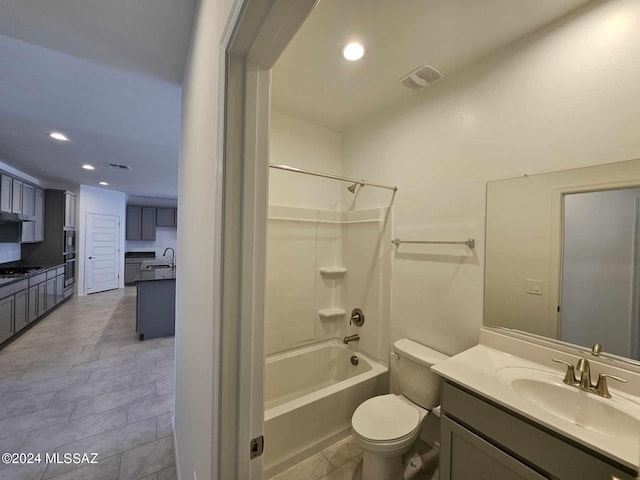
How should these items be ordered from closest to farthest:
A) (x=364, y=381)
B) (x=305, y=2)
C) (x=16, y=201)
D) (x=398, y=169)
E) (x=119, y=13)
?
(x=305, y=2) → (x=119, y=13) → (x=364, y=381) → (x=398, y=169) → (x=16, y=201)

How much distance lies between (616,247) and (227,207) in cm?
174

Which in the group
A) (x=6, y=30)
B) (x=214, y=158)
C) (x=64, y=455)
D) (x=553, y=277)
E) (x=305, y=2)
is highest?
(x=6, y=30)

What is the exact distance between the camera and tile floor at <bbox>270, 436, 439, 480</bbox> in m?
1.68

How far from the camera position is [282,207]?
237 centimetres

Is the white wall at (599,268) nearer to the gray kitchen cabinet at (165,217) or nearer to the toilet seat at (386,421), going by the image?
the toilet seat at (386,421)

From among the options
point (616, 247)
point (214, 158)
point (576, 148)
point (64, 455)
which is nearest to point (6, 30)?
point (214, 158)

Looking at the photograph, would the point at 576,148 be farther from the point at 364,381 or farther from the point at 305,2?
the point at 364,381

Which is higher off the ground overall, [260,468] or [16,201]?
[16,201]

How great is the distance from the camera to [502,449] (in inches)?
42.4

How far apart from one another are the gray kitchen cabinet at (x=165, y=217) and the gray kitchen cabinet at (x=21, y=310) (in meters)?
4.49

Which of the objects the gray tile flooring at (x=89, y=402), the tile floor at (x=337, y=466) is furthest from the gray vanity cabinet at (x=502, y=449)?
the gray tile flooring at (x=89, y=402)

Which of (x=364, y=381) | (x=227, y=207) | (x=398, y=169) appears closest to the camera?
(x=227, y=207)

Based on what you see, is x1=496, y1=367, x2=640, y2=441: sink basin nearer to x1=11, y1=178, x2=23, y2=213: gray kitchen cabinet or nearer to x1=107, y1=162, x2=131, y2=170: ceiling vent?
x1=107, y1=162, x2=131, y2=170: ceiling vent

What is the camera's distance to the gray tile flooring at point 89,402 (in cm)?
174
